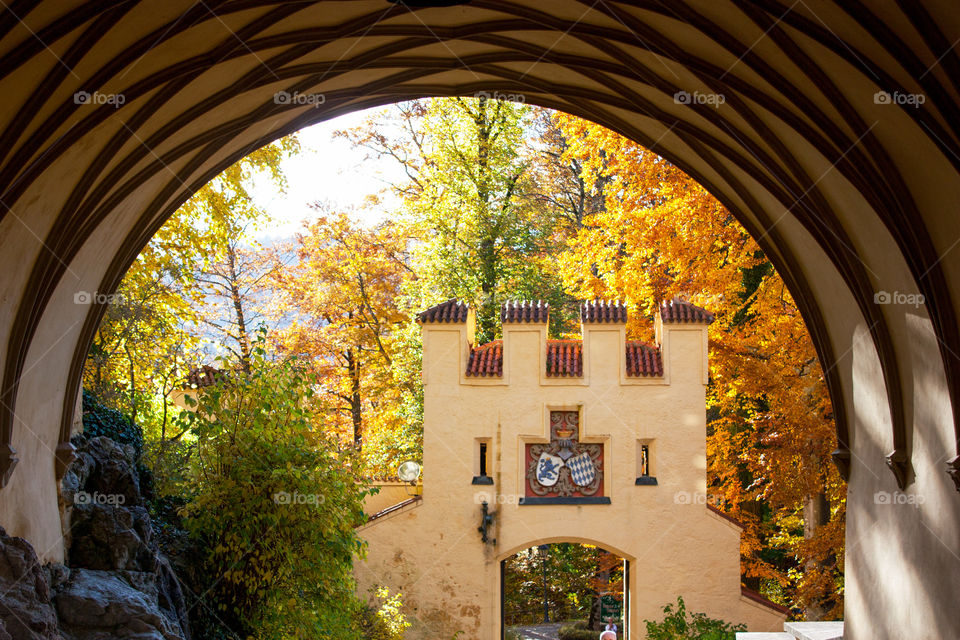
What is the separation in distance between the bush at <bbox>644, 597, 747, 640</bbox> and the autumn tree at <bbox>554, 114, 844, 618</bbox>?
0.95 metres

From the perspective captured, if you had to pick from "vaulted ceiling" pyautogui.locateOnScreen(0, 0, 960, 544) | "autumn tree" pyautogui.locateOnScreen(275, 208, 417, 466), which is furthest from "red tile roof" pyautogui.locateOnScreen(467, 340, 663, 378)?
"vaulted ceiling" pyautogui.locateOnScreen(0, 0, 960, 544)

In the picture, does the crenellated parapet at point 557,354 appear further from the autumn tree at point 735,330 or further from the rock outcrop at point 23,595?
the rock outcrop at point 23,595

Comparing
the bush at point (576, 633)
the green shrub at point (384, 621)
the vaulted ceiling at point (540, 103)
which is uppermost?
the vaulted ceiling at point (540, 103)

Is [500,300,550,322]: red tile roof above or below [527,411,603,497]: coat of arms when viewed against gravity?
above

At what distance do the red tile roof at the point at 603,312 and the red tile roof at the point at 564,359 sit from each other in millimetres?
695

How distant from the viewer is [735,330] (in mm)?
15117

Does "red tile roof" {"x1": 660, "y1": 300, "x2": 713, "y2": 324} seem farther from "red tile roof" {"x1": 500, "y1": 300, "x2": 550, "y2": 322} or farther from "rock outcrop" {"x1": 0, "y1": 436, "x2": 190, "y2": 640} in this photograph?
"rock outcrop" {"x1": 0, "y1": 436, "x2": 190, "y2": 640}

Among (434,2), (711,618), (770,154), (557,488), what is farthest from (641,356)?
(434,2)

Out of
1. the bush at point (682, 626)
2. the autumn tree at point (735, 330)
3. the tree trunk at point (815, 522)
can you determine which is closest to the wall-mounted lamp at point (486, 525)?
the bush at point (682, 626)

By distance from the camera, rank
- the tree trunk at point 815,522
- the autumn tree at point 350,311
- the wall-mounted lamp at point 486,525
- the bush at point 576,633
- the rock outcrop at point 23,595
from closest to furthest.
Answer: the rock outcrop at point 23,595 < the tree trunk at point 815,522 < the wall-mounted lamp at point 486,525 < the bush at point 576,633 < the autumn tree at point 350,311

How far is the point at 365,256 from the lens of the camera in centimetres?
2192

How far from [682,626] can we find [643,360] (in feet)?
13.2

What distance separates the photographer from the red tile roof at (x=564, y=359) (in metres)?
15.0

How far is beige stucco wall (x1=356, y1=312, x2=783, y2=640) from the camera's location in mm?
14555
